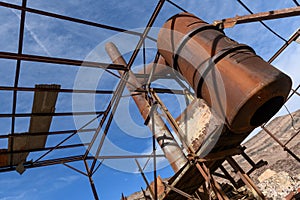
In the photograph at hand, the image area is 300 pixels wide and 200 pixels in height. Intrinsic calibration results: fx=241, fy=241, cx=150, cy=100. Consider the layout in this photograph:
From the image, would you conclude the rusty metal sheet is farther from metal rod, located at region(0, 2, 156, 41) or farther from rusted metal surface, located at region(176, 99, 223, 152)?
rusted metal surface, located at region(176, 99, 223, 152)

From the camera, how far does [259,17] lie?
4484 mm

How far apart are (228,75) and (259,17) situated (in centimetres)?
126

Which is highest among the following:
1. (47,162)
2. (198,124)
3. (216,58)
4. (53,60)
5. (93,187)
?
(47,162)

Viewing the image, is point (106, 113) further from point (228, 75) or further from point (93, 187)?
point (228, 75)

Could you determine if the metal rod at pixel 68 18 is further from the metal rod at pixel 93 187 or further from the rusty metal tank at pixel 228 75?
the metal rod at pixel 93 187

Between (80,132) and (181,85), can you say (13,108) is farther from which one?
(181,85)

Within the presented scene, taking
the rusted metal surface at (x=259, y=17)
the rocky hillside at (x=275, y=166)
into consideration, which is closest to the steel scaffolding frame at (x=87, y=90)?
the rusted metal surface at (x=259, y=17)

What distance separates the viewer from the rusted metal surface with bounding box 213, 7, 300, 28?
13.3 feet

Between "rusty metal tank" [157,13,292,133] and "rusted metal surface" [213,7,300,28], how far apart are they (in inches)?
8.4

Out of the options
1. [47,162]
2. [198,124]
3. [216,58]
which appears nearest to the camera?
[216,58]

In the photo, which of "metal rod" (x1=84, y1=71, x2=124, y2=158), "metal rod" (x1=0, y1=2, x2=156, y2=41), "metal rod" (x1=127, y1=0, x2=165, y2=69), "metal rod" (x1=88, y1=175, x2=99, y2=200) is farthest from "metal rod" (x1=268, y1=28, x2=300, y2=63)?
"metal rod" (x1=88, y1=175, x2=99, y2=200)

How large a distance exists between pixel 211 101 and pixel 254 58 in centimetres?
113

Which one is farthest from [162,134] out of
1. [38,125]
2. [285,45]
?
[285,45]

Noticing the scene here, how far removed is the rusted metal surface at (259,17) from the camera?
13.3 ft
